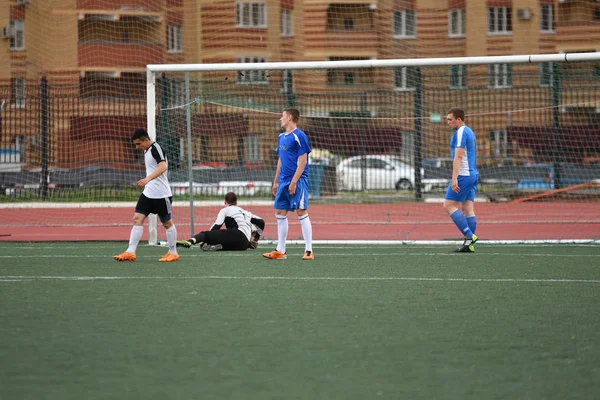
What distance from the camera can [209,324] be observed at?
7043 mm

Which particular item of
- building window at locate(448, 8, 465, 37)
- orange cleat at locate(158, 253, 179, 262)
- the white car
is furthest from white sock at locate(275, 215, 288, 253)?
building window at locate(448, 8, 465, 37)

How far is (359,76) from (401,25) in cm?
1035

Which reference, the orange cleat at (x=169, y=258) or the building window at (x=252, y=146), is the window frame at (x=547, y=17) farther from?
the orange cleat at (x=169, y=258)

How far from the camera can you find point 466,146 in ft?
41.7

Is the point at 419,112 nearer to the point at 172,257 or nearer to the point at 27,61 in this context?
the point at 172,257

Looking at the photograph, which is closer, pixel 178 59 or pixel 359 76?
pixel 359 76

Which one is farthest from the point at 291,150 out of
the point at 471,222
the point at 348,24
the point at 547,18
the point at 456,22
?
the point at 547,18

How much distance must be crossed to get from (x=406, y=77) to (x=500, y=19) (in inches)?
951

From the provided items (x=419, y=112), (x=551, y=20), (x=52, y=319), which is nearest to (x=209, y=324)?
(x=52, y=319)

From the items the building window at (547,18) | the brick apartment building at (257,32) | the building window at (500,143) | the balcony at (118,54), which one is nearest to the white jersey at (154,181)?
the building window at (500,143)

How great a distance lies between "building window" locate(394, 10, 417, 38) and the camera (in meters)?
41.1

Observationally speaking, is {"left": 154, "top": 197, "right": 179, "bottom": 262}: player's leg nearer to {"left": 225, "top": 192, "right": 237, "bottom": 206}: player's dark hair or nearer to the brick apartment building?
{"left": 225, "top": 192, "right": 237, "bottom": 206}: player's dark hair

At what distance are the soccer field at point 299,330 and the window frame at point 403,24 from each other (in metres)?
30.6

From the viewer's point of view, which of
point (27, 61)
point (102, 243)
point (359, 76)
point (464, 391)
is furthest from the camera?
point (27, 61)
